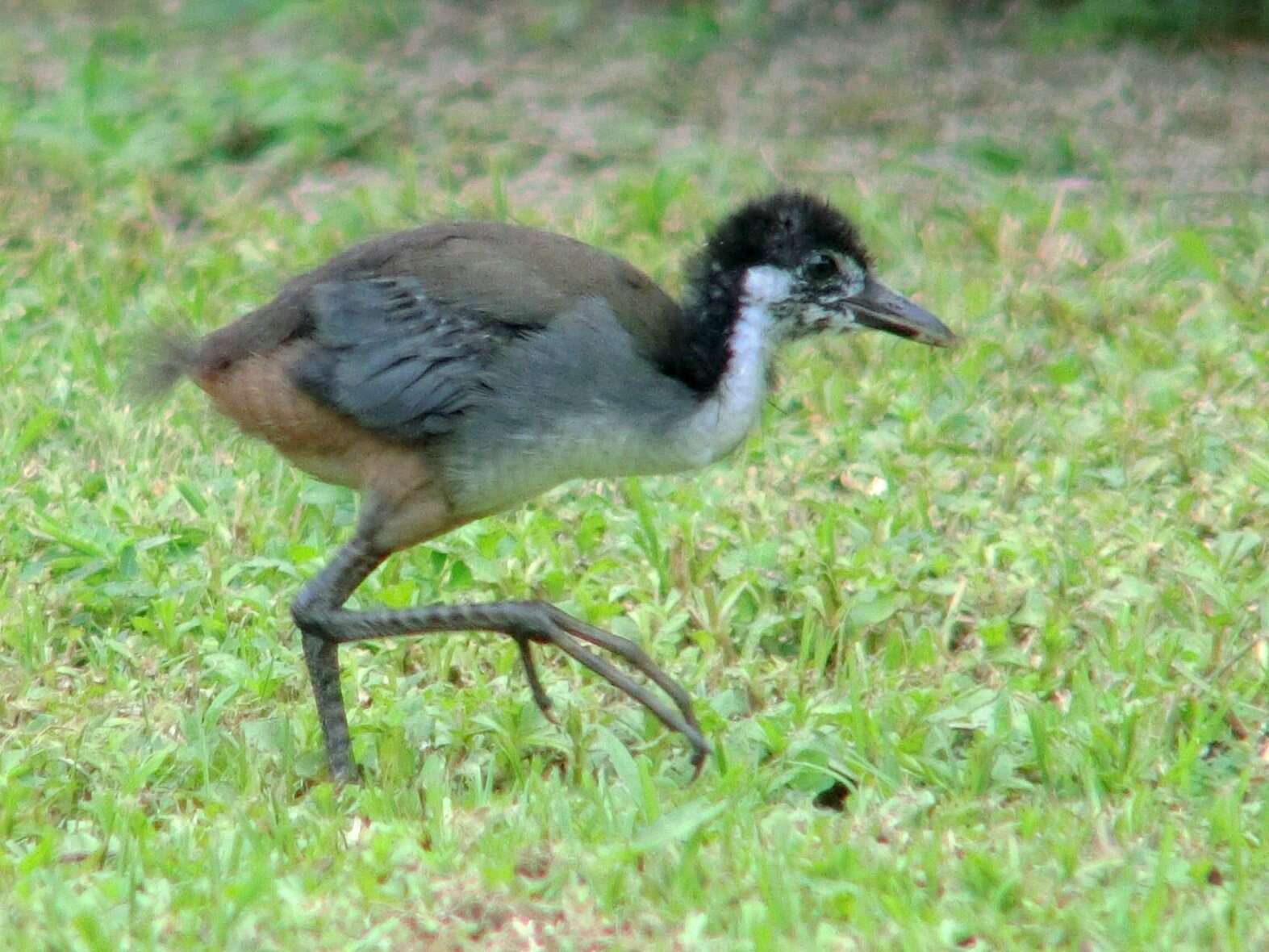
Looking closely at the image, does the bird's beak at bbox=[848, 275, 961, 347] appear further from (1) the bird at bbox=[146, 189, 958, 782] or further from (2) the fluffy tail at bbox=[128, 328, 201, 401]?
(2) the fluffy tail at bbox=[128, 328, 201, 401]

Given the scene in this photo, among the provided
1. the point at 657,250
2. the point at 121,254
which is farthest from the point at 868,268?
the point at 121,254

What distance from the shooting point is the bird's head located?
4.55 metres

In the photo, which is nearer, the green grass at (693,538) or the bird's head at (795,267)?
the green grass at (693,538)

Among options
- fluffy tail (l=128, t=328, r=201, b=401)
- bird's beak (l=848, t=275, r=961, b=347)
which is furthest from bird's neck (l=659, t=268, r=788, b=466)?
fluffy tail (l=128, t=328, r=201, b=401)

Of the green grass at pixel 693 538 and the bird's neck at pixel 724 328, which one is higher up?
the bird's neck at pixel 724 328

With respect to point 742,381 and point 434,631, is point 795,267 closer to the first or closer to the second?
point 742,381

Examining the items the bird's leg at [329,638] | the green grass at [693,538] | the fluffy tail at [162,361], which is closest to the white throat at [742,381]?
the green grass at [693,538]

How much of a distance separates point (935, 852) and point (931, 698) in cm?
81

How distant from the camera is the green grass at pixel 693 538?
12.5ft

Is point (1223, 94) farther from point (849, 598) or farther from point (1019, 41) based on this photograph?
point (849, 598)

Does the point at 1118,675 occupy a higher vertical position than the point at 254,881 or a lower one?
lower

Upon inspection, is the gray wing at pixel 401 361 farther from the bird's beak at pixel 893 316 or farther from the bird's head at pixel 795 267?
the bird's beak at pixel 893 316

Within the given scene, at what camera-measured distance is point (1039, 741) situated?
438 cm

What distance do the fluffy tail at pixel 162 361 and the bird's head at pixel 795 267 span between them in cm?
121
